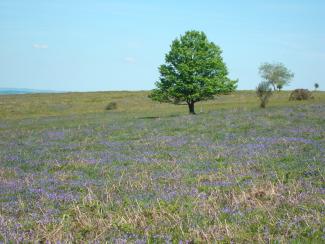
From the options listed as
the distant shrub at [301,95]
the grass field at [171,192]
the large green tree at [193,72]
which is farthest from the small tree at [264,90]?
the grass field at [171,192]

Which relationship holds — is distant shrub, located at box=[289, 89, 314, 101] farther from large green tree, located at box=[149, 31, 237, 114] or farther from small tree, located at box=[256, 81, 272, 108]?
large green tree, located at box=[149, 31, 237, 114]

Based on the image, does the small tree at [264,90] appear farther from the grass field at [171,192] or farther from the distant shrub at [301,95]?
the grass field at [171,192]

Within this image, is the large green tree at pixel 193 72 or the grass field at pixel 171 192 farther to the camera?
the large green tree at pixel 193 72

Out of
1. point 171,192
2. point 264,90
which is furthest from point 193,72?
point 171,192

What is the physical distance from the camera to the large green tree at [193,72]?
163 ft

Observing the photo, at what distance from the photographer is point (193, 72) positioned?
5059 centimetres

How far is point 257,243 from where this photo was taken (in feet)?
21.3

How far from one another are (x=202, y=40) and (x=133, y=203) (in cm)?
4452

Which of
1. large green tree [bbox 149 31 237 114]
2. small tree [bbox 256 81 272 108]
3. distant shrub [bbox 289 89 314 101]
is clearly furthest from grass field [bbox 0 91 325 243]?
distant shrub [bbox 289 89 314 101]

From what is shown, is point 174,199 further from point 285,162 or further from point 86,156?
point 86,156

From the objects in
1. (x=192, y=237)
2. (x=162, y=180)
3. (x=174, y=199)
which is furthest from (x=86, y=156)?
(x=192, y=237)

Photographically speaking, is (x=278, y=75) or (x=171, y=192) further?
(x=278, y=75)

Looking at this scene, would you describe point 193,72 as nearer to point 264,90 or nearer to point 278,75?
point 264,90

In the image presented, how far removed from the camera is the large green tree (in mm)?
49625
